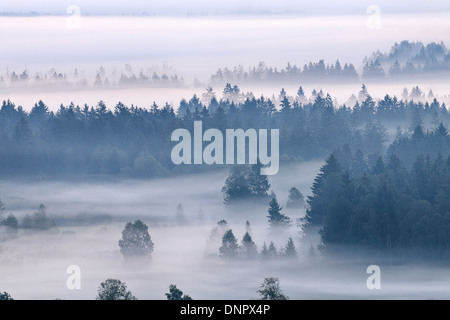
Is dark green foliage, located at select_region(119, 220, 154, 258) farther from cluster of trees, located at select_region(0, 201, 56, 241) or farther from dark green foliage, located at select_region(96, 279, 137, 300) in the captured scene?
dark green foliage, located at select_region(96, 279, 137, 300)

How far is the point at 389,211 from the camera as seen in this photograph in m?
108

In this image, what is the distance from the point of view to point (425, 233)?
10875 centimetres

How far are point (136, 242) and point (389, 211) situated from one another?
5182 centimetres

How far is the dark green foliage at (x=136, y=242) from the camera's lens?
132 m

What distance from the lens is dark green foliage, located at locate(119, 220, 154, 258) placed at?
13162 cm

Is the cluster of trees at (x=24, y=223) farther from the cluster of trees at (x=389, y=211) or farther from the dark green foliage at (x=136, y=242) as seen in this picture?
the cluster of trees at (x=389, y=211)

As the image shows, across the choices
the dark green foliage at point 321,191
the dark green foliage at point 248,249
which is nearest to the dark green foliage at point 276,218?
the dark green foliage at point 248,249

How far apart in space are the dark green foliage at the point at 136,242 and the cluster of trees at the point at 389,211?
2000cm

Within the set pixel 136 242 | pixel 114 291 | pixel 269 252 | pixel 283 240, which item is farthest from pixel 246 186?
pixel 114 291

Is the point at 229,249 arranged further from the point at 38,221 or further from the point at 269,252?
the point at 38,221

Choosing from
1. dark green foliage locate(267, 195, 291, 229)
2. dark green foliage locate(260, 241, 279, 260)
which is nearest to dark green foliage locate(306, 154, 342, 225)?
dark green foliage locate(260, 241, 279, 260)

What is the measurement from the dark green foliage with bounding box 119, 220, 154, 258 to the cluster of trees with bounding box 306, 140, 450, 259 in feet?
65.6

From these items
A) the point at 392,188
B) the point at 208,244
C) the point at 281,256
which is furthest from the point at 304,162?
the point at 392,188

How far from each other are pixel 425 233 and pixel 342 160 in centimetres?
5356
